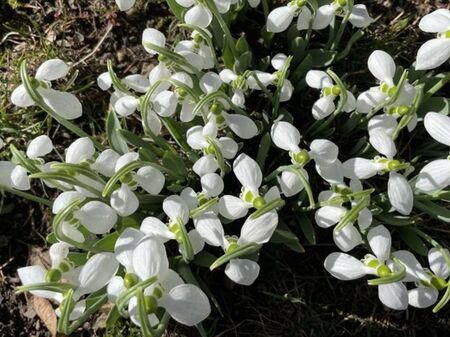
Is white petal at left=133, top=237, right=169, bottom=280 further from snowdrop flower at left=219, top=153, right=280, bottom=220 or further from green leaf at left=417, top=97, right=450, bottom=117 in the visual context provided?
A: green leaf at left=417, top=97, right=450, bottom=117

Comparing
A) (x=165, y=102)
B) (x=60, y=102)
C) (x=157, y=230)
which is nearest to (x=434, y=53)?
(x=165, y=102)

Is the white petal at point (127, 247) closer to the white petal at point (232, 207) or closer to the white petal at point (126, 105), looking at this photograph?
the white petal at point (232, 207)

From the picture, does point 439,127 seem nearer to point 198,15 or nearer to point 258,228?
point 258,228

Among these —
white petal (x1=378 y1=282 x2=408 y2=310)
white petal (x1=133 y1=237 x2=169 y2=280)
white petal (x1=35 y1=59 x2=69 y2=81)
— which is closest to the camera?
white petal (x1=133 y1=237 x2=169 y2=280)

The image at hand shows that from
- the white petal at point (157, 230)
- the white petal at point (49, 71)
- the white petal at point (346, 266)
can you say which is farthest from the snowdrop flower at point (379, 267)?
the white petal at point (49, 71)

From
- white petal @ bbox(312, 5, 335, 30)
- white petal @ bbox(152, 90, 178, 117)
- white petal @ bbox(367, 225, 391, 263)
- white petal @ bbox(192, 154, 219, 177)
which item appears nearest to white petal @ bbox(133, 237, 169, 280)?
white petal @ bbox(192, 154, 219, 177)

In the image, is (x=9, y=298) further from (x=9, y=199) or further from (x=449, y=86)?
(x=449, y=86)
